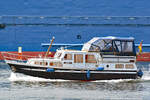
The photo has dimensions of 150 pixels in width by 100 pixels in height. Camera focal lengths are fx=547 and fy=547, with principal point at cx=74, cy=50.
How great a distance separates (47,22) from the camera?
4753 centimetres

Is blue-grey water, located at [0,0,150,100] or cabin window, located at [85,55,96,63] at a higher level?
blue-grey water, located at [0,0,150,100]

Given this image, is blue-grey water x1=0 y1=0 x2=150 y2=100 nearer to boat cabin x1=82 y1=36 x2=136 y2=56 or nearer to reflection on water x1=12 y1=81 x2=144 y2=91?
boat cabin x1=82 y1=36 x2=136 y2=56

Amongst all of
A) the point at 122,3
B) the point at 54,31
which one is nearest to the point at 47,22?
the point at 54,31

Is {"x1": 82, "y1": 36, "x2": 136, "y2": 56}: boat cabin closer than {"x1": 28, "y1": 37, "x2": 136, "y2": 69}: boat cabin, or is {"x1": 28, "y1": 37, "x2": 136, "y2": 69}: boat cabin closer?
{"x1": 28, "y1": 37, "x2": 136, "y2": 69}: boat cabin

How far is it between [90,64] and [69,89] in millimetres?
3601

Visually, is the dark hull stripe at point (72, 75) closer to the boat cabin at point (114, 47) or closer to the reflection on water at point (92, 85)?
the reflection on water at point (92, 85)

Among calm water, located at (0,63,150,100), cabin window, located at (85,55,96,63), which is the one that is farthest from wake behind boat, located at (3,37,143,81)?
calm water, located at (0,63,150,100)

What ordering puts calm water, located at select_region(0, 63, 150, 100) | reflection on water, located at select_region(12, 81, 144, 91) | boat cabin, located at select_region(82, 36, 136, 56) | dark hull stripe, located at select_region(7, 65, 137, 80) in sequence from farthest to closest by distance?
boat cabin, located at select_region(82, 36, 136, 56)
dark hull stripe, located at select_region(7, 65, 137, 80)
reflection on water, located at select_region(12, 81, 144, 91)
calm water, located at select_region(0, 63, 150, 100)

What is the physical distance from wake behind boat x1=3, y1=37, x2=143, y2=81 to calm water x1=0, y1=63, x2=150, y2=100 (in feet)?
1.21

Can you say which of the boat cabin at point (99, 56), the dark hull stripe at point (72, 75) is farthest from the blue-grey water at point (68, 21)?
the dark hull stripe at point (72, 75)

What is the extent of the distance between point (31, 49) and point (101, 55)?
1791 centimetres

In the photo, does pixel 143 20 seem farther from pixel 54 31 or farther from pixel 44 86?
pixel 44 86

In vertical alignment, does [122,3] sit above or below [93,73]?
above

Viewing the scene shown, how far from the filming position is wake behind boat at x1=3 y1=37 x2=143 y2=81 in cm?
2889
